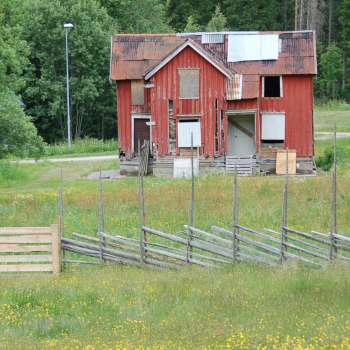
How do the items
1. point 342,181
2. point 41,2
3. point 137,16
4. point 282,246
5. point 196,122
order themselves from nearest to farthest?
point 282,246, point 342,181, point 196,122, point 41,2, point 137,16

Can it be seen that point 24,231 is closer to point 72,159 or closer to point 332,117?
point 72,159

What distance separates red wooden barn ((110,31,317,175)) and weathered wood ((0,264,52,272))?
1878 centimetres

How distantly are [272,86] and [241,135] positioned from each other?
2598mm

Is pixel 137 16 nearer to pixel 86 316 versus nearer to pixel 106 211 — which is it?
pixel 106 211

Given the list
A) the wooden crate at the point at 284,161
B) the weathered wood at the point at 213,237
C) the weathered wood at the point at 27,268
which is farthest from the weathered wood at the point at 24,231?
the wooden crate at the point at 284,161

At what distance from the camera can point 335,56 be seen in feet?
234

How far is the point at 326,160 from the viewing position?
38.5 m

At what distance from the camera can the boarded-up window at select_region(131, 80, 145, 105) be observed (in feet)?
127

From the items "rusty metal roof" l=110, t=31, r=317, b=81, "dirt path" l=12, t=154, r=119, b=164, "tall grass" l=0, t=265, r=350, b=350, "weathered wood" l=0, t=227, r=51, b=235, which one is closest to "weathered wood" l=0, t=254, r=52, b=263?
"weathered wood" l=0, t=227, r=51, b=235

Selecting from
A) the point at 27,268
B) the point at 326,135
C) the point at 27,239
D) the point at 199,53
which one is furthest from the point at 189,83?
the point at 27,268

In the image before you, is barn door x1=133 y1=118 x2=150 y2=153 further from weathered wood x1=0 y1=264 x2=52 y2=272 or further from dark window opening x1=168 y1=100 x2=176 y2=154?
weathered wood x1=0 y1=264 x2=52 y2=272

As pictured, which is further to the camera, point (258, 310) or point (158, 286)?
point (158, 286)

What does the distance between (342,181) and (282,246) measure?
1253cm

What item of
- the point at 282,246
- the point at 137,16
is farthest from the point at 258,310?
the point at 137,16
